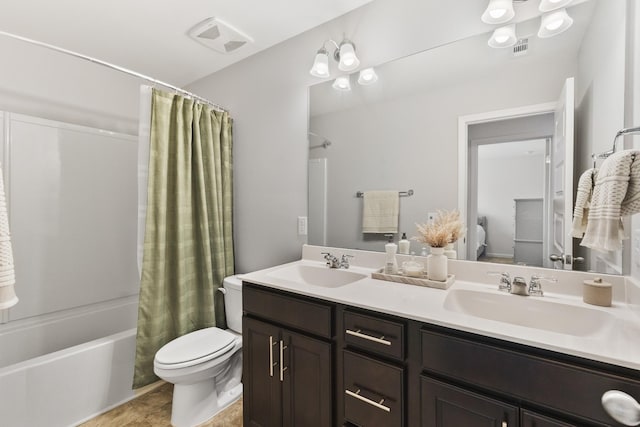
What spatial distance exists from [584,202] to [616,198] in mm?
180

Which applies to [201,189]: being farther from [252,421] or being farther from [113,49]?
[252,421]

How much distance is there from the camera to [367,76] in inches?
69.1

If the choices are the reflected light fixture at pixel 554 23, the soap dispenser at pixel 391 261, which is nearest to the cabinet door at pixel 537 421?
the soap dispenser at pixel 391 261

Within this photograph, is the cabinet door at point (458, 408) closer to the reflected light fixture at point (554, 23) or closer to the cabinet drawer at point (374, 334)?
the cabinet drawer at point (374, 334)

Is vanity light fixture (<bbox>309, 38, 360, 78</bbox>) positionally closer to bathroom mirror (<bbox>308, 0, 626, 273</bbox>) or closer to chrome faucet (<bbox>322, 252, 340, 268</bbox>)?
bathroom mirror (<bbox>308, 0, 626, 273</bbox>)

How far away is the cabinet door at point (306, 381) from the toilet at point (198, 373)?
0.55m

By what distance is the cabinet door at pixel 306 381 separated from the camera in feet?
3.89

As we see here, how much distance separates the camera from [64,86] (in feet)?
7.48

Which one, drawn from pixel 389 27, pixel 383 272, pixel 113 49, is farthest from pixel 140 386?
pixel 389 27

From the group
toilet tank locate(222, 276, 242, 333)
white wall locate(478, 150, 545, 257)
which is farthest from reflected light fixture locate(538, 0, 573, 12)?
toilet tank locate(222, 276, 242, 333)

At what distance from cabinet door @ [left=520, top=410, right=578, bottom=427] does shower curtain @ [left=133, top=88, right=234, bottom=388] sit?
6.19 ft

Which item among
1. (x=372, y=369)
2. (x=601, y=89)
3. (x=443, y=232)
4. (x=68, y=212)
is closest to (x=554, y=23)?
(x=601, y=89)

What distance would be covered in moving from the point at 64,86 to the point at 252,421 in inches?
109

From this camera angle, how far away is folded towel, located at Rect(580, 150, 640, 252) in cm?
Answer: 82
